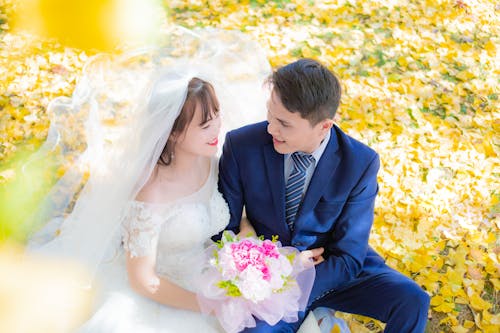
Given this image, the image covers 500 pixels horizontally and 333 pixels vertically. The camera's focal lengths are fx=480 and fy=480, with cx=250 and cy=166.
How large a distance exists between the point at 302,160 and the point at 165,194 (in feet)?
2.76

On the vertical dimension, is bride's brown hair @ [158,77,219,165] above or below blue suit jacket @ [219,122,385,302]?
above

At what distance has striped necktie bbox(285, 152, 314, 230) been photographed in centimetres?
288

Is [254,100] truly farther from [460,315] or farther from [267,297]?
[460,315]

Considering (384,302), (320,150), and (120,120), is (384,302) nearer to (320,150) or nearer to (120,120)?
(320,150)

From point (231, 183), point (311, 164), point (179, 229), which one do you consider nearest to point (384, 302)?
point (311, 164)

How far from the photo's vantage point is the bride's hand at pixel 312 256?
9.70 feet

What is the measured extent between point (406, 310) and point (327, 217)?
733 millimetres

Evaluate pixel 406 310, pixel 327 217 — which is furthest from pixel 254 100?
pixel 406 310

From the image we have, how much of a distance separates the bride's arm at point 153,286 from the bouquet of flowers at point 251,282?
0.18 meters

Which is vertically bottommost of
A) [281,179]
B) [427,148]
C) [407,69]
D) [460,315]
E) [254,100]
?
[460,315]

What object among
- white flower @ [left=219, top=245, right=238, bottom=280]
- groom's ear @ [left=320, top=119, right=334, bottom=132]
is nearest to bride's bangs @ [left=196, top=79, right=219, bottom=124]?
groom's ear @ [left=320, top=119, right=334, bottom=132]

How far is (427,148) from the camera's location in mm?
4879

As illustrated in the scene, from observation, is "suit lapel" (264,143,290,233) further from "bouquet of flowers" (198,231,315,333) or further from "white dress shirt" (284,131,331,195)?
"bouquet of flowers" (198,231,315,333)

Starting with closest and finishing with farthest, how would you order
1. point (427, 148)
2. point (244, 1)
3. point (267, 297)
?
point (267, 297), point (427, 148), point (244, 1)
